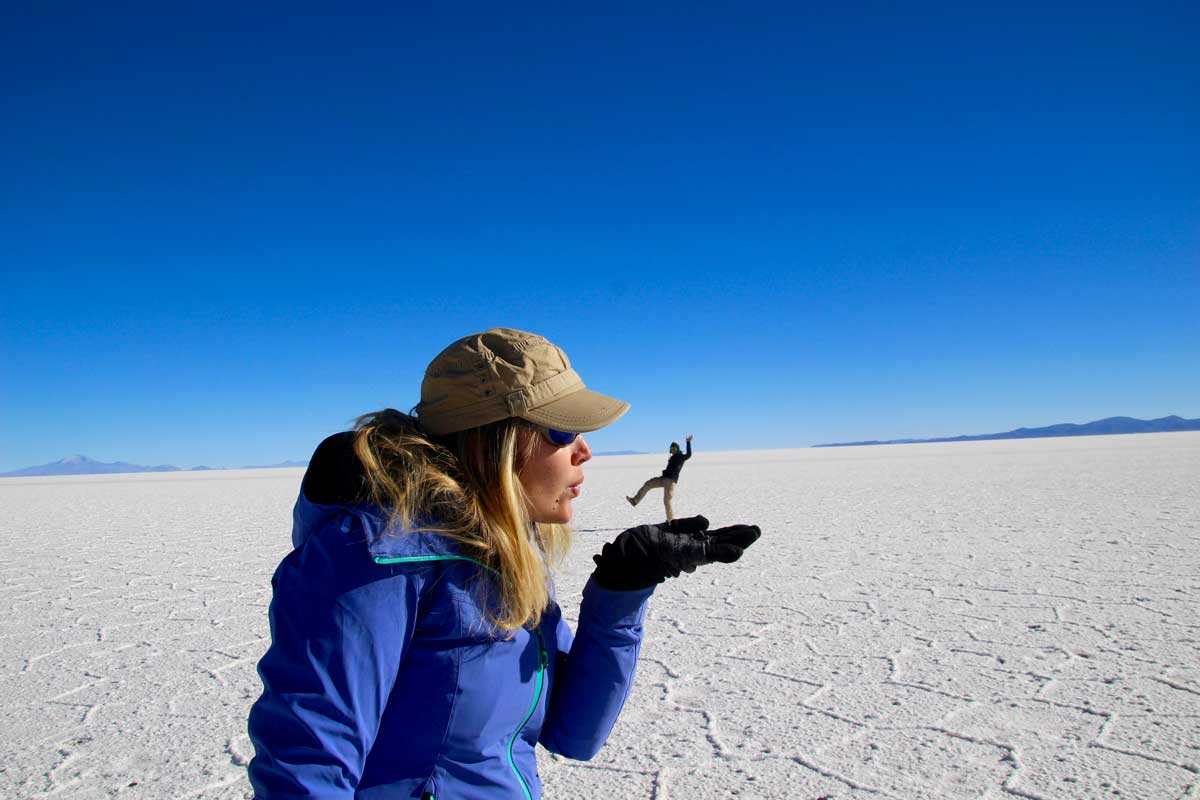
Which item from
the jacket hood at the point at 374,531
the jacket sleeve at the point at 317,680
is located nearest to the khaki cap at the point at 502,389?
the jacket hood at the point at 374,531

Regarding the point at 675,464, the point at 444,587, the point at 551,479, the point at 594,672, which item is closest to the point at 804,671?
the point at 594,672

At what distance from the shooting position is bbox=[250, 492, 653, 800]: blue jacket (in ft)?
3.05

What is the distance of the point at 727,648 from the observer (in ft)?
12.8

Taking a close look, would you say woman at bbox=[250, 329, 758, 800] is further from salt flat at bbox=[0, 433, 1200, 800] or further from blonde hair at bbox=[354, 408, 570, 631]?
salt flat at bbox=[0, 433, 1200, 800]

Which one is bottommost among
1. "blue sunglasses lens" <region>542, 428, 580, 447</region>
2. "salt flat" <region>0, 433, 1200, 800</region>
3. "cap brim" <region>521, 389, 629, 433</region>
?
"salt flat" <region>0, 433, 1200, 800</region>

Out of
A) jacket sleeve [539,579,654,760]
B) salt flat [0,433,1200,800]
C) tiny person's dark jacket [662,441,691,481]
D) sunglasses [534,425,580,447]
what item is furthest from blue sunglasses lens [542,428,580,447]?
tiny person's dark jacket [662,441,691,481]

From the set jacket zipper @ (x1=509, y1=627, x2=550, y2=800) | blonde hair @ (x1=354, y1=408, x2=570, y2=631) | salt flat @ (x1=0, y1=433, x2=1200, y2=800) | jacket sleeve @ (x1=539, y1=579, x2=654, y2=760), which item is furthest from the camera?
salt flat @ (x1=0, y1=433, x2=1200, y2=800)

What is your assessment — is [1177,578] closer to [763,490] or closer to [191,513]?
[763,490]

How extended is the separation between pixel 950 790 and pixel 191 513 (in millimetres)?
13285

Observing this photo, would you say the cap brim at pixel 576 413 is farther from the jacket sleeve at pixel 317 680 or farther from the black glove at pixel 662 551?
the jacket sleeve at pixel 317 680

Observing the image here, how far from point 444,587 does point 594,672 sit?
1.44 ft

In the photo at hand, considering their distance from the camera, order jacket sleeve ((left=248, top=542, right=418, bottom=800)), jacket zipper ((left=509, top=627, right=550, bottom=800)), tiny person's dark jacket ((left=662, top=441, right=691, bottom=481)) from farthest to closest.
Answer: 1. tiny person's dark jacket ((left=662, top=441, right=691, bottom=481))
2. jacket zipper ((left=509, top=627, right=550, bottom=800))
3. jacket sleeve ((left=248, top=542, right=418, bottom=800))

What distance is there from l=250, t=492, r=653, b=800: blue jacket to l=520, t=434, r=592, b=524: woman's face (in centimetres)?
16

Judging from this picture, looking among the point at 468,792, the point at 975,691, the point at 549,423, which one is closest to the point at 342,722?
the point at 468,792
